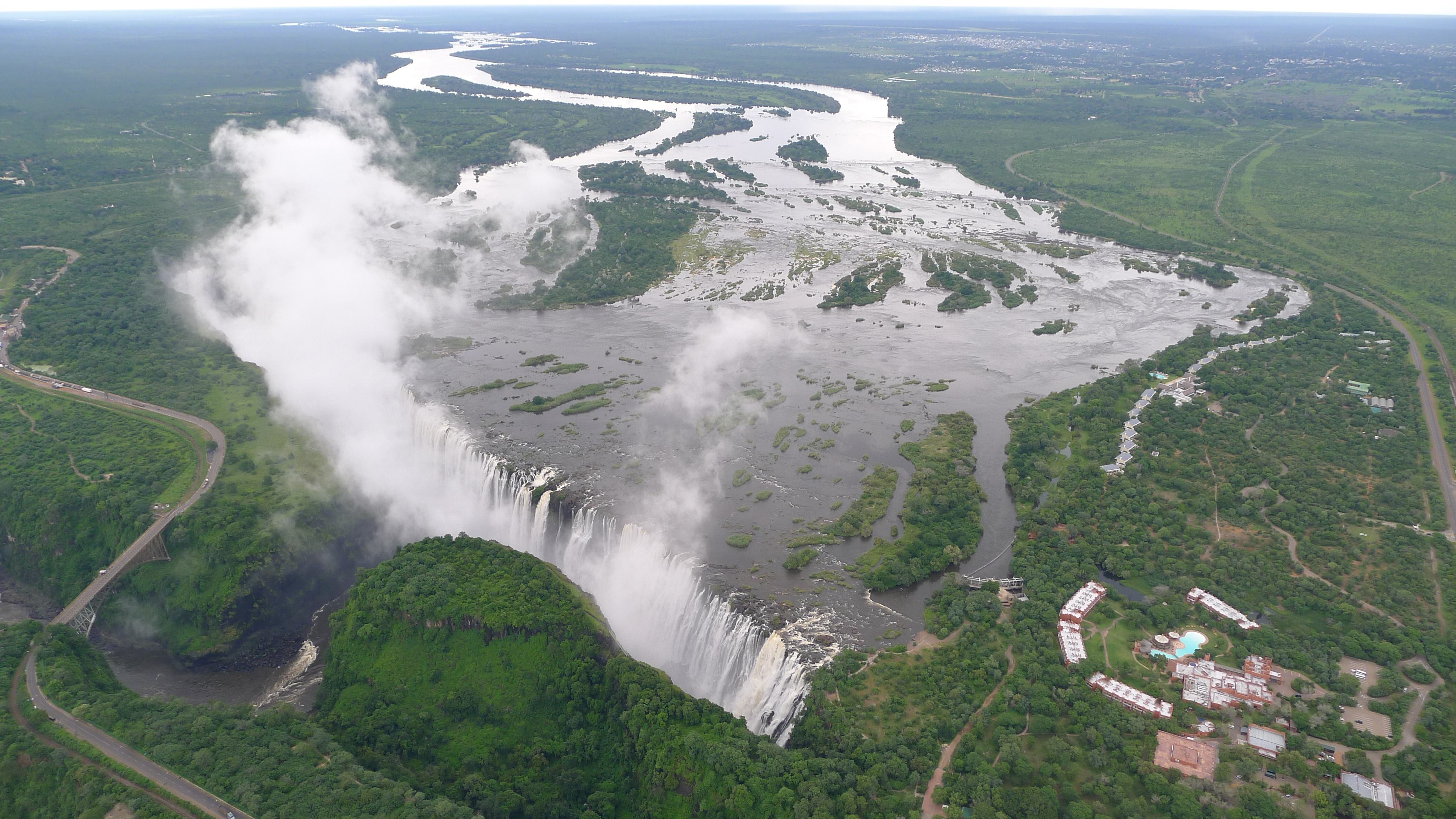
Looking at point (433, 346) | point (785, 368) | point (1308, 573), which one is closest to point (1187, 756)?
point (1308, 573)

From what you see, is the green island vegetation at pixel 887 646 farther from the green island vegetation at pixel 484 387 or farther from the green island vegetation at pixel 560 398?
the green island vegetation at pixel 560 398

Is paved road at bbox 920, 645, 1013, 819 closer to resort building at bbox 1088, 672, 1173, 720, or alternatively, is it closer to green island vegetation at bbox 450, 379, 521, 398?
A: resort building at bbox 1088, 672, 1173, 720

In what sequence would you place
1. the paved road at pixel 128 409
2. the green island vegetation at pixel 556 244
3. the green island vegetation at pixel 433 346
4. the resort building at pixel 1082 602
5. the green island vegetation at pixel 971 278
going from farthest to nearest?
the green island vegetation at pixel 556 244, the green island vegetation at pixel 971 278, the green island vegetation at pixel 433 346, the paved road at pixel 128 409, the resort building at pixel 1082 602

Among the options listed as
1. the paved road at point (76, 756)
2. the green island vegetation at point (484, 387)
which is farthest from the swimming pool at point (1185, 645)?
the green island vegetation at point (484, 387)

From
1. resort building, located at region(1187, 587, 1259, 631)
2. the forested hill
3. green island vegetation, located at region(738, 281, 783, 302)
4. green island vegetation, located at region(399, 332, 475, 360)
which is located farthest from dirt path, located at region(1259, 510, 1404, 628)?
green island vegetation, located at region(399, 332, 475, 360)

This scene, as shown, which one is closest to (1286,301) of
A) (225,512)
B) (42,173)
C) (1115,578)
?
(1115,578)

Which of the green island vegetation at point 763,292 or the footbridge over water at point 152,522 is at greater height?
the green island vegetation at point 763,292
